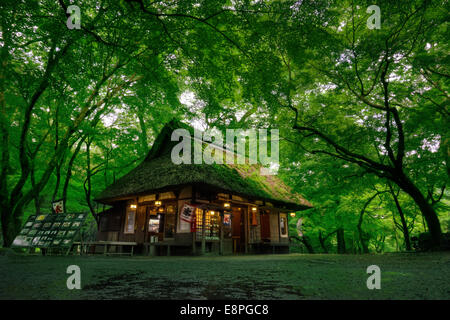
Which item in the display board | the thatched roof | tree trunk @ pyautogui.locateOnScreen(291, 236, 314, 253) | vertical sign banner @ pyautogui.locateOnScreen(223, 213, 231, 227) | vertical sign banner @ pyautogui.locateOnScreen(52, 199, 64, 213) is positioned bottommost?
tree trunk @ pyautogui.locateOnScreen(291, 236, 314, 253)

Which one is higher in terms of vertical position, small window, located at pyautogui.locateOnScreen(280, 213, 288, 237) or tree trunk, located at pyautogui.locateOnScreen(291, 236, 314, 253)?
small window, located at pyautogui.locateOnScreen(280, 213, 288, 237)

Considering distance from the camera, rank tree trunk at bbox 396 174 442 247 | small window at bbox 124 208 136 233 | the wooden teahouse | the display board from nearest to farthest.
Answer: the display board → tree trunk at bbox 396 174 442 247 → the wooden teahouse → small window at bbox 124 208 136 233

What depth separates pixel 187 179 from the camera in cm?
934

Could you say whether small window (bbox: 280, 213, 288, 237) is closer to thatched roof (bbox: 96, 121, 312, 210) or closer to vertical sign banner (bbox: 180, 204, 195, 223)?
thatched roof (bbox: 96, 121, 312, 210)

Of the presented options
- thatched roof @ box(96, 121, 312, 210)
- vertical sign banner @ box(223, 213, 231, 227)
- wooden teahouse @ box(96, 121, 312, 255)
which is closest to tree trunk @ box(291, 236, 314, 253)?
wooden teahouse @ box(96, 121, 312, 255)

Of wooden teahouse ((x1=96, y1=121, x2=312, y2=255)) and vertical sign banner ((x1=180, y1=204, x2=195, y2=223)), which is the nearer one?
vertical sign banner ((x1=180, y1=204, x2=195, y2=223))

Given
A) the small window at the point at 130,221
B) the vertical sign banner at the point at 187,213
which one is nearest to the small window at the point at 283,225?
the vertical sign banner at the point at 187,213

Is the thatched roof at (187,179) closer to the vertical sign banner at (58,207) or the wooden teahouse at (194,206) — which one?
the wooden teahouse at (194,206)

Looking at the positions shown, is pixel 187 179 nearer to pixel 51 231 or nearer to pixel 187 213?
pixel 187 213

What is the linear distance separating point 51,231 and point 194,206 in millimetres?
4986

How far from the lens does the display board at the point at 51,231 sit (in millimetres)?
7227

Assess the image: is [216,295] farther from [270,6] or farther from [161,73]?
[161,73]

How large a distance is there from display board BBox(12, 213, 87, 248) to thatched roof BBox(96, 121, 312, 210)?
333 cm

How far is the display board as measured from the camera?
23.7ft
